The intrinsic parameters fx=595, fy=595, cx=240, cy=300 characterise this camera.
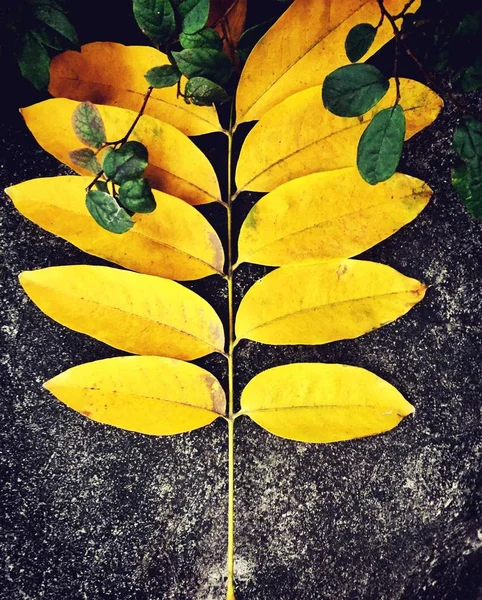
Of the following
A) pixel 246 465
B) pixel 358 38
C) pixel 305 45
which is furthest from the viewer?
pixel 246 465

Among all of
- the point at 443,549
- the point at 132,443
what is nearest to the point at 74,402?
the point at 132,443

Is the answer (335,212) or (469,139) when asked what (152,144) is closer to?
(335,212)

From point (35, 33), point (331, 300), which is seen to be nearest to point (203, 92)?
point (35, 33)

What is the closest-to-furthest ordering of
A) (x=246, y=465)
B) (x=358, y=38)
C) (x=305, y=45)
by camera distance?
(x=358, y=38) < (x=305, y=45) < (x=246, y=465)

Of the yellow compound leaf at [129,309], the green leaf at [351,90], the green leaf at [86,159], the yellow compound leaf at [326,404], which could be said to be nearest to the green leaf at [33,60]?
the green leaf at [86,159]

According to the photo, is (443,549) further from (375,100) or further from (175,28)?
(175,28)

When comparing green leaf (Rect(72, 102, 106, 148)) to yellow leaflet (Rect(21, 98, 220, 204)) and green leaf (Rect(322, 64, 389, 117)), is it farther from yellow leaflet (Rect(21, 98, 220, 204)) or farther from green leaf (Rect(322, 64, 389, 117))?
green leaf (Rect(322, 64, 389, 117))

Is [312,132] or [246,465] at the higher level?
[312,132]

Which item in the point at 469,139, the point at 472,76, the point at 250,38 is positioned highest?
the point at 250,38
